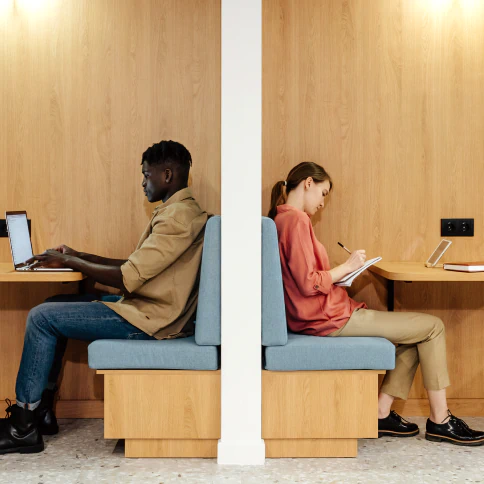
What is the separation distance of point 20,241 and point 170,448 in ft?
3.94

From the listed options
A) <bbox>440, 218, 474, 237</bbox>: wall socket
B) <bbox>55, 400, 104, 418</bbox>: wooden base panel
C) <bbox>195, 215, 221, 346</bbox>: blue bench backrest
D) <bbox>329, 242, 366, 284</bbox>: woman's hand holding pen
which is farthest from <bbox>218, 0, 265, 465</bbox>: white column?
<bbox>440, 218, 474, 237</bbox>: wall socket

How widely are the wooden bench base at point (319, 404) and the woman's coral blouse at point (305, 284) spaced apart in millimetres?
243

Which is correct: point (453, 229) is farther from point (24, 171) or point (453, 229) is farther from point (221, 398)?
point (24, 171)

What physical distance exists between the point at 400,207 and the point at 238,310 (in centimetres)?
123

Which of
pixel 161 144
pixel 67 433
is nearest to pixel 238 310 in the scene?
pixel 161 144

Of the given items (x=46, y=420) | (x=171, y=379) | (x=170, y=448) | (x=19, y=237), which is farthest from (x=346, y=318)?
(x=19, y=237)

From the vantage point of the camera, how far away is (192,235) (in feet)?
9.25

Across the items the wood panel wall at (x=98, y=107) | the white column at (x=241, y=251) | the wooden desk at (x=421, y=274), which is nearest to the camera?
the white column at (x=241, y=251)

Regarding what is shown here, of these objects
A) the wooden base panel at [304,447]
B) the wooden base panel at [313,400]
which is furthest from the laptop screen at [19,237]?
the wooden base panel at [304,447]

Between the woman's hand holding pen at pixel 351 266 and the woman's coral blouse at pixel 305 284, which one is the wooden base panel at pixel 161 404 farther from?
the woman's hand holding pen at pixel 351 266

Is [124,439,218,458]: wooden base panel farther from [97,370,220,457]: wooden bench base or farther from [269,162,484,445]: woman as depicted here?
[269,162,484,445]: woman

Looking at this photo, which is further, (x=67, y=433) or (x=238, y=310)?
(x=67, y=433)

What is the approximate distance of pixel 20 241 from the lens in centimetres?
310

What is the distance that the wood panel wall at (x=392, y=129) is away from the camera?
3381 millimetres
